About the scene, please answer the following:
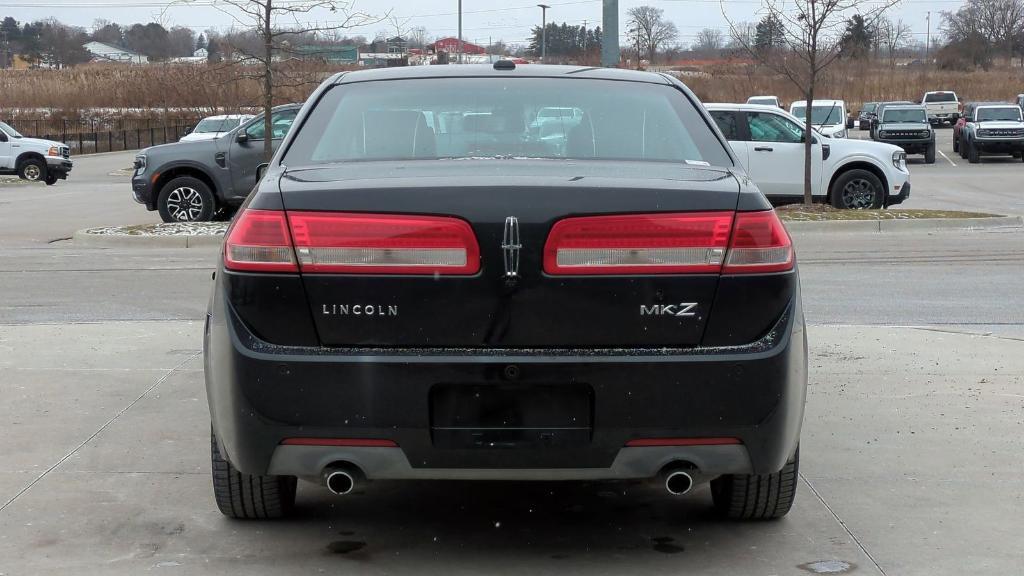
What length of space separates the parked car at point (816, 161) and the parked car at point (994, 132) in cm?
1995

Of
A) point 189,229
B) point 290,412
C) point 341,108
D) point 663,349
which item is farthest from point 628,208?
point 189,229

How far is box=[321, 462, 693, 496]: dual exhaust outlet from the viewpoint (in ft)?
12.3

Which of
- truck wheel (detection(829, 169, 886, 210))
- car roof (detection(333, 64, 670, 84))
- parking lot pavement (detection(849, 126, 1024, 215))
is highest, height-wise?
car roof (detection(333, 64, 670, 84))

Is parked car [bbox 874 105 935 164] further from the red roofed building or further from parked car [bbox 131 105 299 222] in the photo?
parked car [bbox 131 105 299 222]

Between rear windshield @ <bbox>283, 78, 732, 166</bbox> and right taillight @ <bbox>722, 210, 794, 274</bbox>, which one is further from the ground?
rear windshield @ <bbox>283, 78, 732, 166</bbox>

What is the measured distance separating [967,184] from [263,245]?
27.0m

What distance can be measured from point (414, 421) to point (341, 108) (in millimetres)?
1500

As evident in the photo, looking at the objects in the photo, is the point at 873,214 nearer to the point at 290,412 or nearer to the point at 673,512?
the point at 673,512

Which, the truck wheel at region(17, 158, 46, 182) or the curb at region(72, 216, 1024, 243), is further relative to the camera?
the truck wheel at region(17, 158, 46, 182)

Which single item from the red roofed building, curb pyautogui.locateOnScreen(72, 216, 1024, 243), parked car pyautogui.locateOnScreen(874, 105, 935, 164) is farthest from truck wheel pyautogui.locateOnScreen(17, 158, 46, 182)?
parked car pyautogui.locateOnScreen(874, 105, 935, 164)

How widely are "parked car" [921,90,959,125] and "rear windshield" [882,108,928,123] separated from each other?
22.9m

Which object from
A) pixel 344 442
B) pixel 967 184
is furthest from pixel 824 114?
pixel 344 442

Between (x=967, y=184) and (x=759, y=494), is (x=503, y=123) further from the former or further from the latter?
(x=967, y=184)

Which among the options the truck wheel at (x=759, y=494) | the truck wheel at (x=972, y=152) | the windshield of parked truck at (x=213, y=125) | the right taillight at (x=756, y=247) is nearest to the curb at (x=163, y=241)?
the truck wheel at (x=759, y=494)
